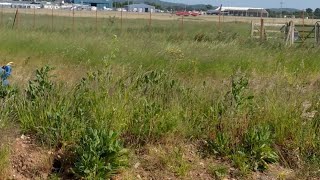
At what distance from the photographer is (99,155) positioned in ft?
11.4

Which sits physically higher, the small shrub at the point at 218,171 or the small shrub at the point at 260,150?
the small shrub at the point at 260,150

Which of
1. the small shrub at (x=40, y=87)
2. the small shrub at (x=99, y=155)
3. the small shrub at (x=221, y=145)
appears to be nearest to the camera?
the small shrub at (x=99, y=155)

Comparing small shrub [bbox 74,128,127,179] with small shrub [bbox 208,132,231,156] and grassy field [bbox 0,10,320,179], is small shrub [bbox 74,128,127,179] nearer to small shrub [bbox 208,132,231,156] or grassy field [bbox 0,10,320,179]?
grassy field [bbox 0,10,320,179]

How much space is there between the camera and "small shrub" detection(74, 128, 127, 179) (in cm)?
344

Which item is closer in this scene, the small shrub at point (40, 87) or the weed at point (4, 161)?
the weed at point (4, 161)

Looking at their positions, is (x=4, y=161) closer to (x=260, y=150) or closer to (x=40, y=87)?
(x=40, y=87)

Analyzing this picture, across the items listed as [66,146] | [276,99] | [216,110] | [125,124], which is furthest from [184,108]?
[66,146]

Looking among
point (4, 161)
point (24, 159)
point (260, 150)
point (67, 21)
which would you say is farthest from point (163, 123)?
point (67, 21)

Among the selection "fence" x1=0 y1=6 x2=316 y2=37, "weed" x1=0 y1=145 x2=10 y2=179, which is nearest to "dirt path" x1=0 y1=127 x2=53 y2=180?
"weed" x1=0 y1=145 x2=10 y2=179

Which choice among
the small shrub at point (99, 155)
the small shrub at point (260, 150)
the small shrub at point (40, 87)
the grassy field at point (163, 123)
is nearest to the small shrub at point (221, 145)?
the grassy field at point (163, 123)

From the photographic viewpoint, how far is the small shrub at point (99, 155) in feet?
11.3

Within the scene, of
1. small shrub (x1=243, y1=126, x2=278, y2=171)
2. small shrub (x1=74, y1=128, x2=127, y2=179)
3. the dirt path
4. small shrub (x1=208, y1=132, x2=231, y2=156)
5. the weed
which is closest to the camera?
small shrub (x1=74, y1=128, x2=127, y2=179)

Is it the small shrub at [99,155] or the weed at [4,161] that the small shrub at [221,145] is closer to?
the small shrub at [99,155]

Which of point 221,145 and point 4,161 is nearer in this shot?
point 4,161
